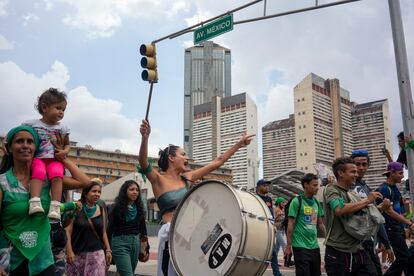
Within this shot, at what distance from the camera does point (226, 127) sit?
12412 centimetres

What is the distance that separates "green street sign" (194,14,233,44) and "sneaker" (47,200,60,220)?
770cm

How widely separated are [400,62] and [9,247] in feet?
18.2

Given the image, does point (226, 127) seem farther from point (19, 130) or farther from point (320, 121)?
point (19, 130)

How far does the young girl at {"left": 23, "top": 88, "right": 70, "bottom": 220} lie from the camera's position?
3.15 meters

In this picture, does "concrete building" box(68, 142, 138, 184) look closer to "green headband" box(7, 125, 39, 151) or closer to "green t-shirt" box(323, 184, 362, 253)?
"green t-shirt" box(323, 184, 362, 253)

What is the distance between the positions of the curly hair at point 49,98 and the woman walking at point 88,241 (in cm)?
216

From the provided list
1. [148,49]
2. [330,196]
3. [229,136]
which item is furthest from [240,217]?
[229,136]

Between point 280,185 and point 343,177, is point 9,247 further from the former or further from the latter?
point 280,185

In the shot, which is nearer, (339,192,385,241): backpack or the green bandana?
(339,192,385,241): backpack

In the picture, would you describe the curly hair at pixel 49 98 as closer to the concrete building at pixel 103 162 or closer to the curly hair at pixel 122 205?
the curly hair at pixel 122 205

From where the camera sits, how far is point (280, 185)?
2422 cm

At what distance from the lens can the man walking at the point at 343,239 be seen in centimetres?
456

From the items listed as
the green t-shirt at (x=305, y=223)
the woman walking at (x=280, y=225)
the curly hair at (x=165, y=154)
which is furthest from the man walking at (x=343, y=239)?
the woman walking at (x=280, y=225)

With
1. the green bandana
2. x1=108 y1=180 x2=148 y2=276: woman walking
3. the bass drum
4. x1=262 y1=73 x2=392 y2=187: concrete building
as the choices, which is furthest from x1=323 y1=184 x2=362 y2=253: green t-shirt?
x1=262 y1=73 x2=392 y2=187: concrete building
